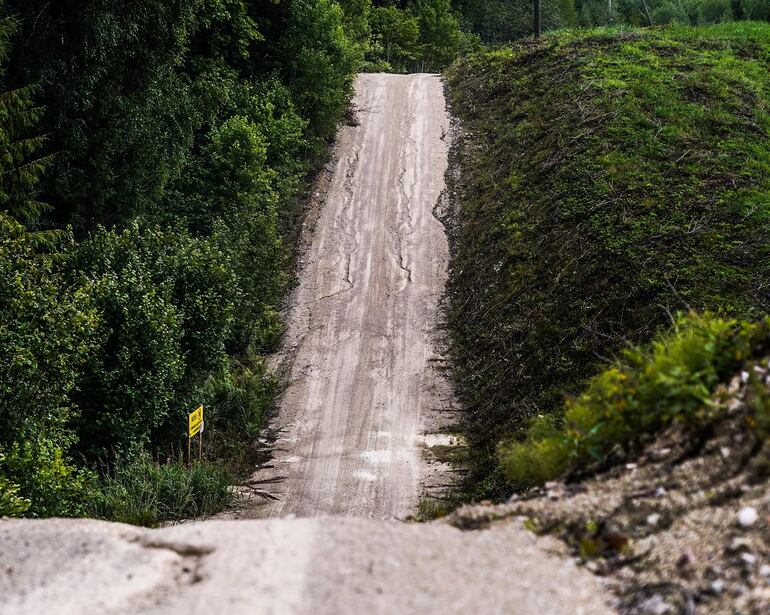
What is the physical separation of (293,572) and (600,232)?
13.3 meters

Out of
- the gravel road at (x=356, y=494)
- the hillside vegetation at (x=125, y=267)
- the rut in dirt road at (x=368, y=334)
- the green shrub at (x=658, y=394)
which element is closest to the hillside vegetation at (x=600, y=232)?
the green shrub at (x=658, y=394)

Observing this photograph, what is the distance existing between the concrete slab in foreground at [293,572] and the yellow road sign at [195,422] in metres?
7.47

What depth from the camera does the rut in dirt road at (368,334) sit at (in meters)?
14.1

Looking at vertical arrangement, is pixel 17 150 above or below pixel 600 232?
above

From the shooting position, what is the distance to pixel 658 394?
6199 millimetres

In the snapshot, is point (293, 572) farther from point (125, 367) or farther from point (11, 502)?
point (125, 367)

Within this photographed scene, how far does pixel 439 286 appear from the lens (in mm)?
21172

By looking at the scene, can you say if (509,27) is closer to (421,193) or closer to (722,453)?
(421,193)

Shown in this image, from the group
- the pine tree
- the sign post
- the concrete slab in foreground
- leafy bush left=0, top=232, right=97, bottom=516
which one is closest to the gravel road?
the concrete slab in foreground

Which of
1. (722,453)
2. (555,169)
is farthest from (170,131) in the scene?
(722,453)

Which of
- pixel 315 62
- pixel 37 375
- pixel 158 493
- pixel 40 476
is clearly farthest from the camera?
pixel 315 62

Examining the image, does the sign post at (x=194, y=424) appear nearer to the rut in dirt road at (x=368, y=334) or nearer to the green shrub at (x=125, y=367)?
the green shrub at (x=125, y=367)

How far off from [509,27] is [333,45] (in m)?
29.2

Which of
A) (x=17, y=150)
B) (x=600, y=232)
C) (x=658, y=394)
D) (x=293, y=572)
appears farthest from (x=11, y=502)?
(x=600, y=232)
